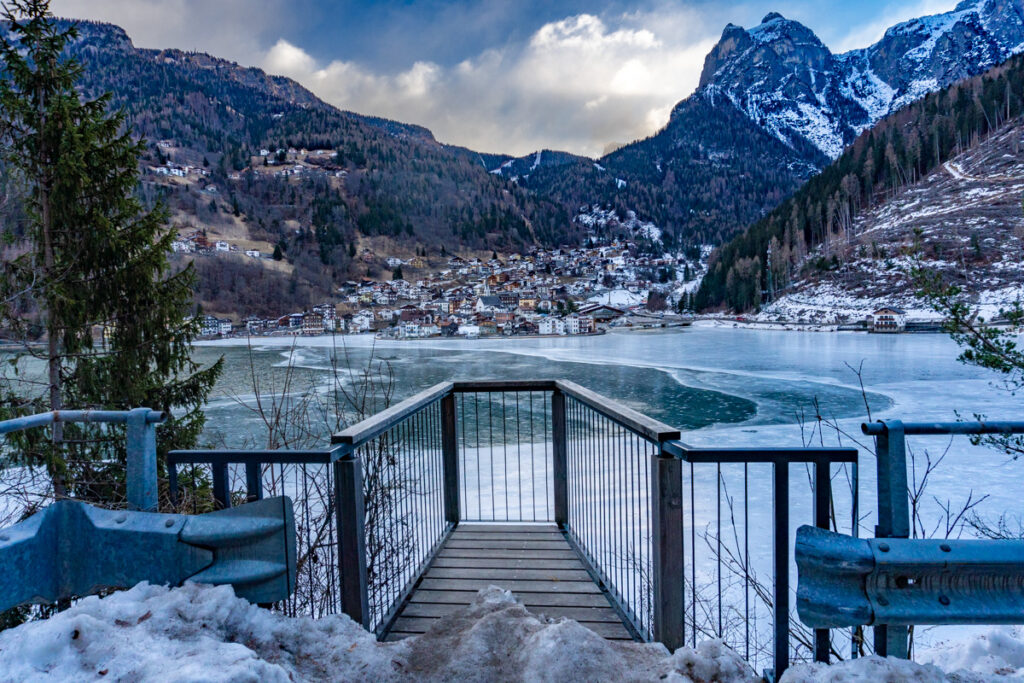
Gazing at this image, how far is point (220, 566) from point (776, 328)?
171 feet

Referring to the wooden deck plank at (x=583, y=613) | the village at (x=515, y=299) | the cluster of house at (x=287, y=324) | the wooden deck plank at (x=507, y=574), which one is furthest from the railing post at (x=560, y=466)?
the cluster of house at (x=287, y=324)

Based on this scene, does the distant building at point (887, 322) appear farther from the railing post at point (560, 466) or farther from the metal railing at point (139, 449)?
the metal railing at point (139, 449)

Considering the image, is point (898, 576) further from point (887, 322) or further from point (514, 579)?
point (887, 322)

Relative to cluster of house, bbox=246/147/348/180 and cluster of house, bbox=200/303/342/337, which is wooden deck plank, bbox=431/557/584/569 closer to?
cluster of house, bbox=200/303/342/337

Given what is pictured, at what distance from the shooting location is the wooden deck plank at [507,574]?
2.94 m

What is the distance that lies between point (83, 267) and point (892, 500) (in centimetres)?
819

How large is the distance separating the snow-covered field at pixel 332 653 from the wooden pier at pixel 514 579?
1.77ft

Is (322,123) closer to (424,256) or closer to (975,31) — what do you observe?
(424,256)

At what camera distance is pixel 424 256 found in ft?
403

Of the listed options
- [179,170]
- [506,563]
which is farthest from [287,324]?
[179,170]

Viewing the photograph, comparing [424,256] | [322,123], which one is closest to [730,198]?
[424,256]

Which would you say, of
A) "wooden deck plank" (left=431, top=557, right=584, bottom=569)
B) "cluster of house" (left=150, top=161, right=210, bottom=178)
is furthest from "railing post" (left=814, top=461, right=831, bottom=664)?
"cluster of house" (left=150, top=161, right=210, bottom=178)

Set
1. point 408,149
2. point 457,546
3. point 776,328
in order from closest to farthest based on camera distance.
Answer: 1. point 457,546
2. point 776,328
3. point 408,149

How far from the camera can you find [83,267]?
260 inches
